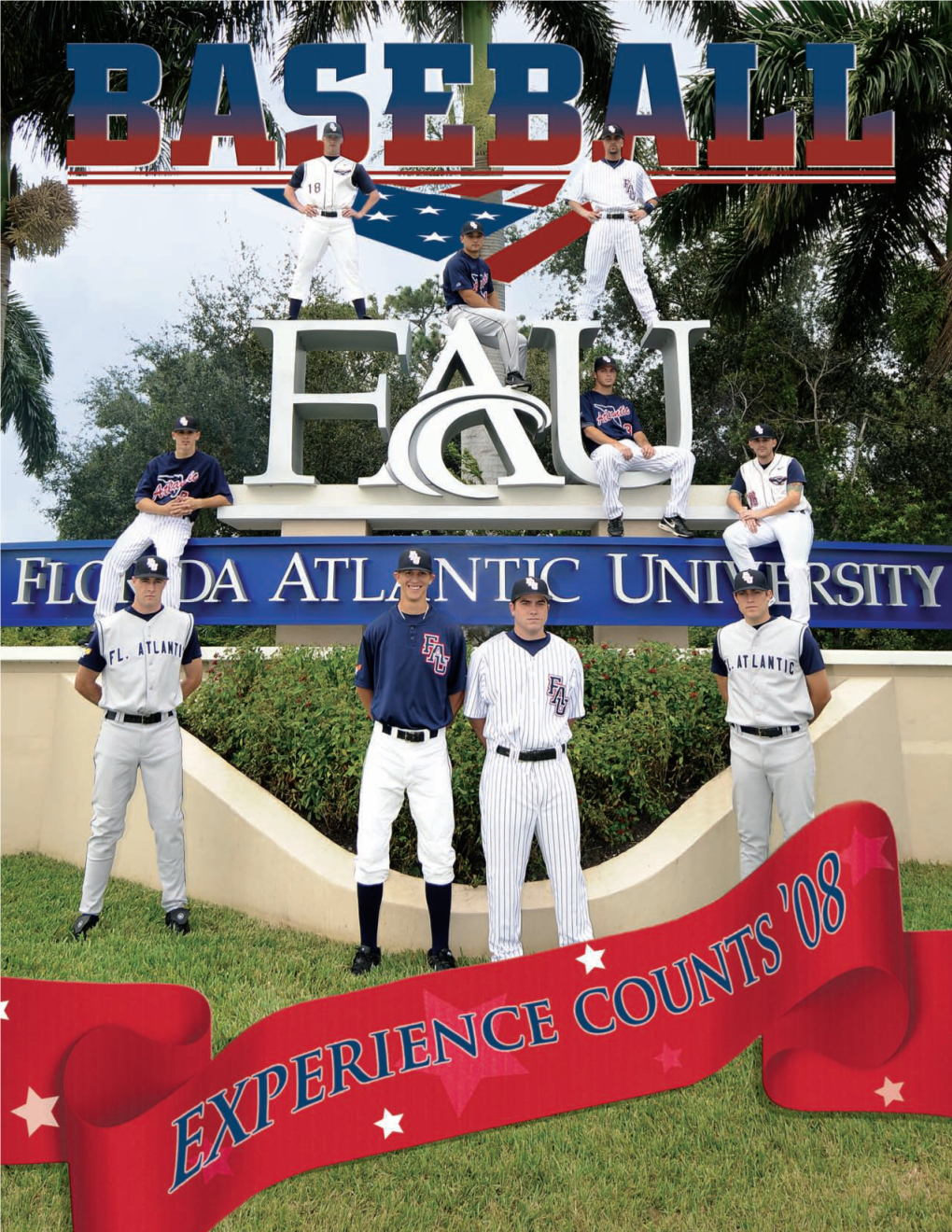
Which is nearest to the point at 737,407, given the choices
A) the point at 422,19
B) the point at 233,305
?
the point at 422,19

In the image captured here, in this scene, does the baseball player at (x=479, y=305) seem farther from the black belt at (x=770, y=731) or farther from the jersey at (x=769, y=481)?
the black belt at (x=770, y=731)

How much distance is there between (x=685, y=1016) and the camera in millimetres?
4059

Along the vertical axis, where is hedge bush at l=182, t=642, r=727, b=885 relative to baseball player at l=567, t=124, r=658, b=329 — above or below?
below

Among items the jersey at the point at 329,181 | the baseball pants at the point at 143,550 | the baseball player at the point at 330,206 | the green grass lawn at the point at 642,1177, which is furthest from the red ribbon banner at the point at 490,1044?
the jersey at the point at 329,181

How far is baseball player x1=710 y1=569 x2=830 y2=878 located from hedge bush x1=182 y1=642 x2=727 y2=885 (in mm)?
894

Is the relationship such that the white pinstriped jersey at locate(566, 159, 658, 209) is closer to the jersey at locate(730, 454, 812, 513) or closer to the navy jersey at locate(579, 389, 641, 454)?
the navy jersey at locate(579, 389, 641, 454)

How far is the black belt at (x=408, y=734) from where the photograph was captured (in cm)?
480

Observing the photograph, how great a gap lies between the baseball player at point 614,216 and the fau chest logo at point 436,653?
554cm

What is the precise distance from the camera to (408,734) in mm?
4805

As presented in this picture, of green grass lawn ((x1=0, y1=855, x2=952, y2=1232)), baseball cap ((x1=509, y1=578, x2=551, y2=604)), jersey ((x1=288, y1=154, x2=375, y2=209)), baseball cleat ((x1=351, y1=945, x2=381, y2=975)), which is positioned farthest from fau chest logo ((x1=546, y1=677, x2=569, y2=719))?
jersey ((x1=288, y1=154, x2=375, y2=209))

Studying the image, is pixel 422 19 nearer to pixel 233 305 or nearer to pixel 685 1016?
pixel 233 305

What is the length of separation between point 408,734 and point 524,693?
63cm

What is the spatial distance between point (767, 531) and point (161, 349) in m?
16.3

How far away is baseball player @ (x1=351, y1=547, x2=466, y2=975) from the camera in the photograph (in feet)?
15.8
